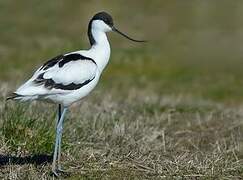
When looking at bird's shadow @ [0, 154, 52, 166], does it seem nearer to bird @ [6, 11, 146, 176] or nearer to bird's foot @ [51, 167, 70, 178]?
bird's foot @ [51, 167, 70, 178]

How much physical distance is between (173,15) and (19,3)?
630cm

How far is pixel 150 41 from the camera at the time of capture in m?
27.3

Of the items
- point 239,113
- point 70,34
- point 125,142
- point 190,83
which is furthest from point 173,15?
point 125,142

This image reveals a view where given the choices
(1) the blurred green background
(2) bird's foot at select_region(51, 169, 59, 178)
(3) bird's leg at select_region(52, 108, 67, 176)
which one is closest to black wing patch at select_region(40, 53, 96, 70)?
(3) bird's leg at select_region(52, 108, 67, 176)

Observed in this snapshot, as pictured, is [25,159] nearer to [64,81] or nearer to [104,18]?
[64,81]

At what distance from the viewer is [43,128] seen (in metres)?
7.94

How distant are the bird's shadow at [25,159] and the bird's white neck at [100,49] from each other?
115 cm

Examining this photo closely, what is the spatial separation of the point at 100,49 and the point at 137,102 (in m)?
5.55

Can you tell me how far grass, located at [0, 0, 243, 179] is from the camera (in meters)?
7.32

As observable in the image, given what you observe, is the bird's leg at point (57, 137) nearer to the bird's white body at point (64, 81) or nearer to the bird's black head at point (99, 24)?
the bird's white body at point (64, 81)

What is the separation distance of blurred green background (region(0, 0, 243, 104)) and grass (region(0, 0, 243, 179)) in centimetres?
4

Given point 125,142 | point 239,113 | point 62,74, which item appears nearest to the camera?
point 62,74

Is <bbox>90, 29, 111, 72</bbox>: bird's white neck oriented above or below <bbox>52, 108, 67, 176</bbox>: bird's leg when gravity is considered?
above

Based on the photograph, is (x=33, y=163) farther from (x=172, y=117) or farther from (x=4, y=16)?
(x=4, y=16)
